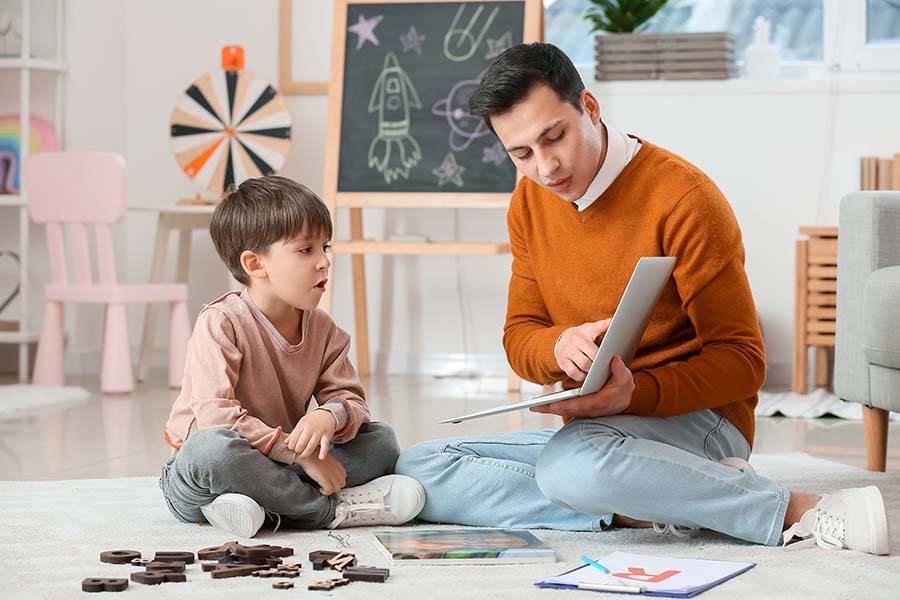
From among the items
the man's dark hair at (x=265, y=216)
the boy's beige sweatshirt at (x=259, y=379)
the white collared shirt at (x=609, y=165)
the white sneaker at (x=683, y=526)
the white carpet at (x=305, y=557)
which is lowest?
the white carpet at (x=305, y=557)

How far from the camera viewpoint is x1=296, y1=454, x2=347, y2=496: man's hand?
1.75m

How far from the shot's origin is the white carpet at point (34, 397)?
332cm

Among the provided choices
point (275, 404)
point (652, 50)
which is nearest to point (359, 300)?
point (652, 50)

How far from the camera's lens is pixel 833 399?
3.52 m

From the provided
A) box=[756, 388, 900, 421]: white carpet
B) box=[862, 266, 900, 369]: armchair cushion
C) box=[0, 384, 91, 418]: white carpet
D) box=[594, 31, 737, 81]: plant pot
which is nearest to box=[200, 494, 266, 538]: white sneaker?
box=[862, 266, 900, 369]: armchair cushion

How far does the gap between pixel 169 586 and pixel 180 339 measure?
8.30ft

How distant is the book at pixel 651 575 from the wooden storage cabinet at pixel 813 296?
229 centimetres

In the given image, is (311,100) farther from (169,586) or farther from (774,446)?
(169,586)

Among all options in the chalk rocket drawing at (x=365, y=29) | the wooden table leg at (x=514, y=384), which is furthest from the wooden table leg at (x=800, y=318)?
the chalk rocket drawing at (x=365, y=29)

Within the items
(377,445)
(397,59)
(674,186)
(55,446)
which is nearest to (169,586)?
(377,445)

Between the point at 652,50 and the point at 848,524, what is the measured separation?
8.92 feet

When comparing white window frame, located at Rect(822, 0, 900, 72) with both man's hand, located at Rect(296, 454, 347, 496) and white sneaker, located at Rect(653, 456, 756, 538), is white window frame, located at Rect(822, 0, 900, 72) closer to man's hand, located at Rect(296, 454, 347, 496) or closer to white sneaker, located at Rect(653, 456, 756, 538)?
white sneaker, located at Rect(653, 456, 756, 538)

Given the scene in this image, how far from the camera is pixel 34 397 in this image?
348cm

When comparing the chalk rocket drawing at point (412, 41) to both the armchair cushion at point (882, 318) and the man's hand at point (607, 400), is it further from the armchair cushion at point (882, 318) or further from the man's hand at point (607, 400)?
the man's hand at point (607, 400)
